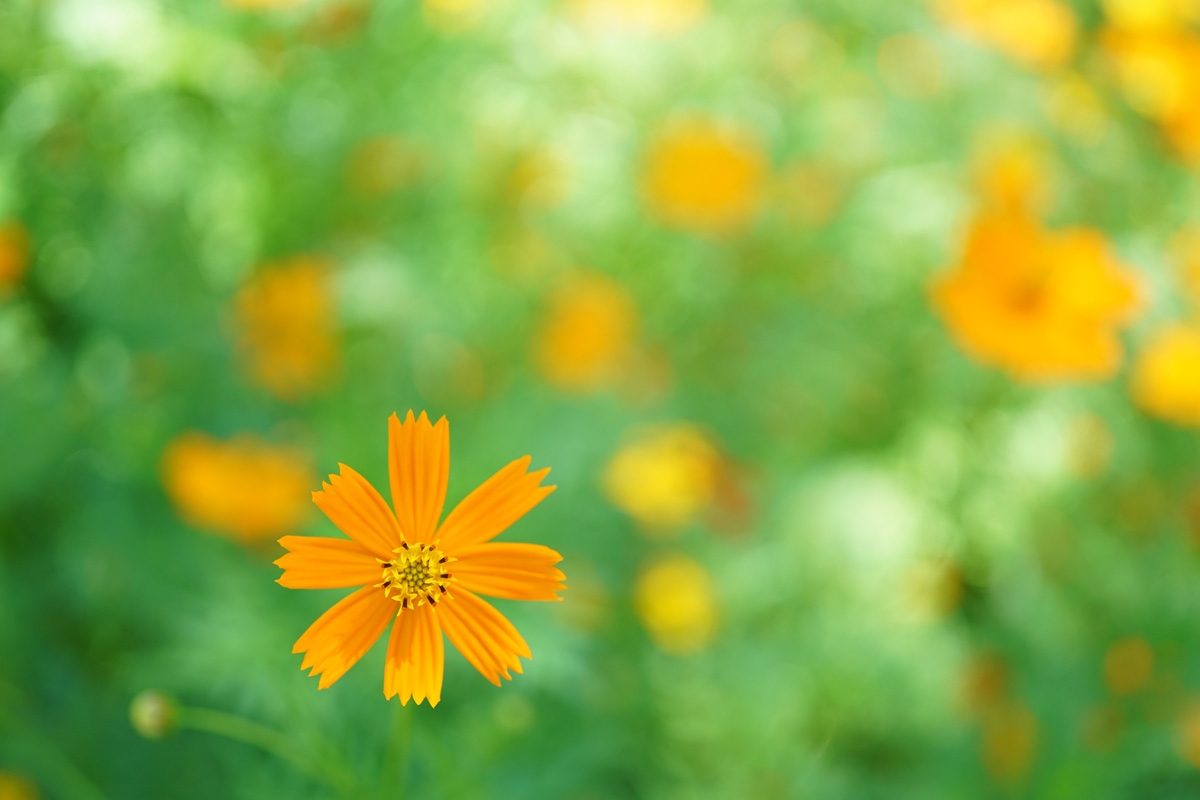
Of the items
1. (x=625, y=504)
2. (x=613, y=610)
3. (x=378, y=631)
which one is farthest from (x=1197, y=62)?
(x=378, y=631)

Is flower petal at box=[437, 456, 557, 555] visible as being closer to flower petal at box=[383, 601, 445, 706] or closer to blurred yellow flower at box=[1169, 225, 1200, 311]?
flower petal at box=[383, 601, 445, 706]

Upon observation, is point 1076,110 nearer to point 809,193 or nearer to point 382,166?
point 809,193

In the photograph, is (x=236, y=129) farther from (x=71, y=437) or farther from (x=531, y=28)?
(x=531, y=28)

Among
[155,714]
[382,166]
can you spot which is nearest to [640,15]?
[382,166]

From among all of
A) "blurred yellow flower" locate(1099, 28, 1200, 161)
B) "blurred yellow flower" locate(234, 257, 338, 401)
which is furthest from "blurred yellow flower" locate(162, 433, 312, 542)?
"blurred yellow flower" locate(1099, 28, 1200, 161)

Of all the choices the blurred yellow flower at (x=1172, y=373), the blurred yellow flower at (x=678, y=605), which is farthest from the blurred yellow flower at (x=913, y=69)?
the blurred yellow flower at (x=678, y=605)
